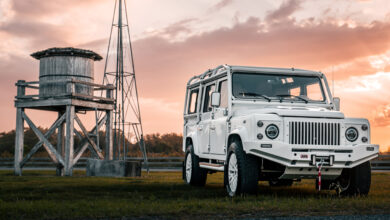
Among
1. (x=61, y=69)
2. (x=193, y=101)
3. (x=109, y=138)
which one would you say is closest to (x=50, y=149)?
(x=109, y=138)

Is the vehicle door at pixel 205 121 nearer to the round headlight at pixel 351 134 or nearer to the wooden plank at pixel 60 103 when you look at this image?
the round headlight at pixel 351 134

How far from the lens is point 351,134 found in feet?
32.4

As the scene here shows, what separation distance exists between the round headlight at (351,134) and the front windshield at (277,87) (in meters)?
1.65

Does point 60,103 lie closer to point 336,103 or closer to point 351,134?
point 336,103

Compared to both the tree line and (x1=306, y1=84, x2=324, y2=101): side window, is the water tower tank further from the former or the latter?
the tree line

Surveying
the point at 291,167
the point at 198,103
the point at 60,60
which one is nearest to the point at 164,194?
the point at 291,167

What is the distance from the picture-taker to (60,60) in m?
21.4

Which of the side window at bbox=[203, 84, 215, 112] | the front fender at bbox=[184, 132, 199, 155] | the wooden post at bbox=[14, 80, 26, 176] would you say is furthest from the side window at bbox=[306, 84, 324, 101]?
the wooden post at bbox=[14, 80, 26, 176]

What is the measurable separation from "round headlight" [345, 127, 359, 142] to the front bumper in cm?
19

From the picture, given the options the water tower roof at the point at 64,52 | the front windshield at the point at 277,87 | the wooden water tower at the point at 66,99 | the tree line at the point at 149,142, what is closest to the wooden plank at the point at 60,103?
A: the wooden water tower at the point at 66,99

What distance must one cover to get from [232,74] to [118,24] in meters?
12.3

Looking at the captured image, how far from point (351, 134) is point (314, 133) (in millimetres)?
795

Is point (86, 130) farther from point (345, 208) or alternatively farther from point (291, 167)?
point (345, 208)

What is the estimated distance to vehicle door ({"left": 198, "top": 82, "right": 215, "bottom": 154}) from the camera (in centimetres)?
1263
